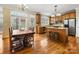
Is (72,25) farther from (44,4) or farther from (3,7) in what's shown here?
(3,7)

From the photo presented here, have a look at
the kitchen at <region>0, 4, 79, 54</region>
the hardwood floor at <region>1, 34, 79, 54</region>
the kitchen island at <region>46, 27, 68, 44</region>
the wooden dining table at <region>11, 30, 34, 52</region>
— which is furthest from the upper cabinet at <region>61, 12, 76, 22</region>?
the wooden dining table at <region>11, 30, 34, 52</region>

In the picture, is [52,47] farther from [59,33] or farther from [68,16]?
[68,16]

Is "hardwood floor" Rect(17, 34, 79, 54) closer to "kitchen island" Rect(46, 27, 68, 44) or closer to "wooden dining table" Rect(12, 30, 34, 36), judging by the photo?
"kitchen island" Rect(46, 27, 68, 44)

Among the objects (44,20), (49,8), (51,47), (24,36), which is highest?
(49,8)

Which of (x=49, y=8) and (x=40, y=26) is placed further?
(x=40, y=26)

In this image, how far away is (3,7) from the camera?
6.85ft

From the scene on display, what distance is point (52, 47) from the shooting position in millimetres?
2256

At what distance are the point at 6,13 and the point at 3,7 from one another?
0.16 m

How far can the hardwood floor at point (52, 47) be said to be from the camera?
88.4 inches

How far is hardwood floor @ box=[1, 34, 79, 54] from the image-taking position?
2.24m

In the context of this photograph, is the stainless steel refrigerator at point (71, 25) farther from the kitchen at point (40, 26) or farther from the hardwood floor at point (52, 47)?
the hardwood floor at point (52, 47)

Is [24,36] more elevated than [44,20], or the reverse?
[44,20]

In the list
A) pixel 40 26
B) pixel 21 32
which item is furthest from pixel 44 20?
pixel 21 32

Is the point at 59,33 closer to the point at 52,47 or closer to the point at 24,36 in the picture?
the point at 52,47
